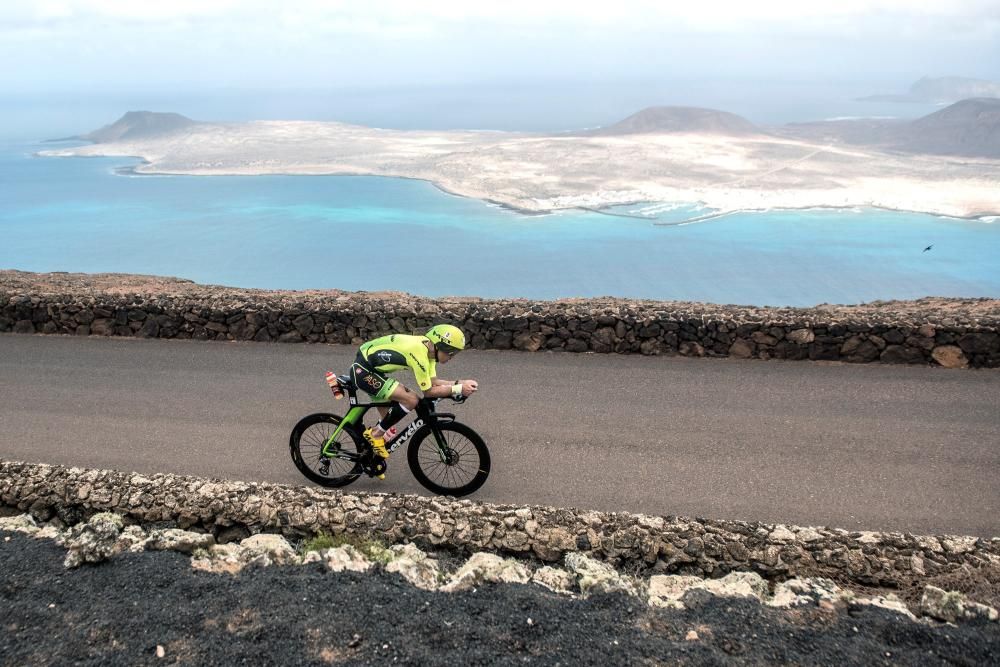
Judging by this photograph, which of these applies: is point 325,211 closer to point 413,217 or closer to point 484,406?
point 413,217

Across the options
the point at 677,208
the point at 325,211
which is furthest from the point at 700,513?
the point at 325,211

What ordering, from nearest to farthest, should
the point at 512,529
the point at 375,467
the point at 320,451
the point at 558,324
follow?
the point at 512,529, the point at 375,467, the point at 320,451, the point at 558,324

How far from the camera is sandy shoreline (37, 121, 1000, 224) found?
54.6m

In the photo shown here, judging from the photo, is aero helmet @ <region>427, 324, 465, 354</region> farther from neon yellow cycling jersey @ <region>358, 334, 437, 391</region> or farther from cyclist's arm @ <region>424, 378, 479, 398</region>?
cyclist's arm @ <region>424, 378, 479, 398</region>

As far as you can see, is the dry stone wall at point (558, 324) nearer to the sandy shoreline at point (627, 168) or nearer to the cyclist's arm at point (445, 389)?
the cyclist's arm at point (445, 389)

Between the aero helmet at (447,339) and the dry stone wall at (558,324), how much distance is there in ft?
17.6

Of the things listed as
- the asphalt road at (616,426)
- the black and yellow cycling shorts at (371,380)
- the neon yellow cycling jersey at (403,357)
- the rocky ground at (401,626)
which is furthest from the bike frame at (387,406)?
the rocky ground at (401,626)

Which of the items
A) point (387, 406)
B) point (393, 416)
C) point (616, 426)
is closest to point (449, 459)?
point (393, 416)

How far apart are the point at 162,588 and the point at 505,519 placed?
298 cm

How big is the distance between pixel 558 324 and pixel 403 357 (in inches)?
223

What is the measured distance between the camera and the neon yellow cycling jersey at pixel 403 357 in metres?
7.62

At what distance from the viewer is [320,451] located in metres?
8.59

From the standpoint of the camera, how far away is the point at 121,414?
10.9 metres

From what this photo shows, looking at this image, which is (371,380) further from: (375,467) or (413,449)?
(375,467)
